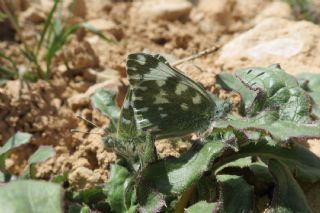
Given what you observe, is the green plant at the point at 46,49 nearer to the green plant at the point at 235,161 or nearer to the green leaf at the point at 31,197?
the green plant at the point at 235,161

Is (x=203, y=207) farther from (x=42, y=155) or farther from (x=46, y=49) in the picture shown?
(x=46, y=49)

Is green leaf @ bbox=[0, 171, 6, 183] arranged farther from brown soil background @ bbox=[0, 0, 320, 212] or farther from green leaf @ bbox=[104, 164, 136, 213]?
green leaf @ bbox=[104, 164, 136, 213]

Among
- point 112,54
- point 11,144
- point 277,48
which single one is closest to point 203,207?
point 11,144

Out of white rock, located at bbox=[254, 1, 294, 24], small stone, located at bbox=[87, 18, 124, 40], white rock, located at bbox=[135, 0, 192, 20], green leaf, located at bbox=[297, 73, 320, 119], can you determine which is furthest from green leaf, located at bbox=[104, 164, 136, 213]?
white rock, located at bbox=[254, 1, 294, 24]

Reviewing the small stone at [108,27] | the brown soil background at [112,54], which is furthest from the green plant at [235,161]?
the small stone at [108,27]

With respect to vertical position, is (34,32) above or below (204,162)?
above

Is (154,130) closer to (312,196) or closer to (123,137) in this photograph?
(123,137)

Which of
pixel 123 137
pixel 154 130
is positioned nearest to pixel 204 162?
pixel 154 130

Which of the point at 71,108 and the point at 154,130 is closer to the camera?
the point at 154,130
